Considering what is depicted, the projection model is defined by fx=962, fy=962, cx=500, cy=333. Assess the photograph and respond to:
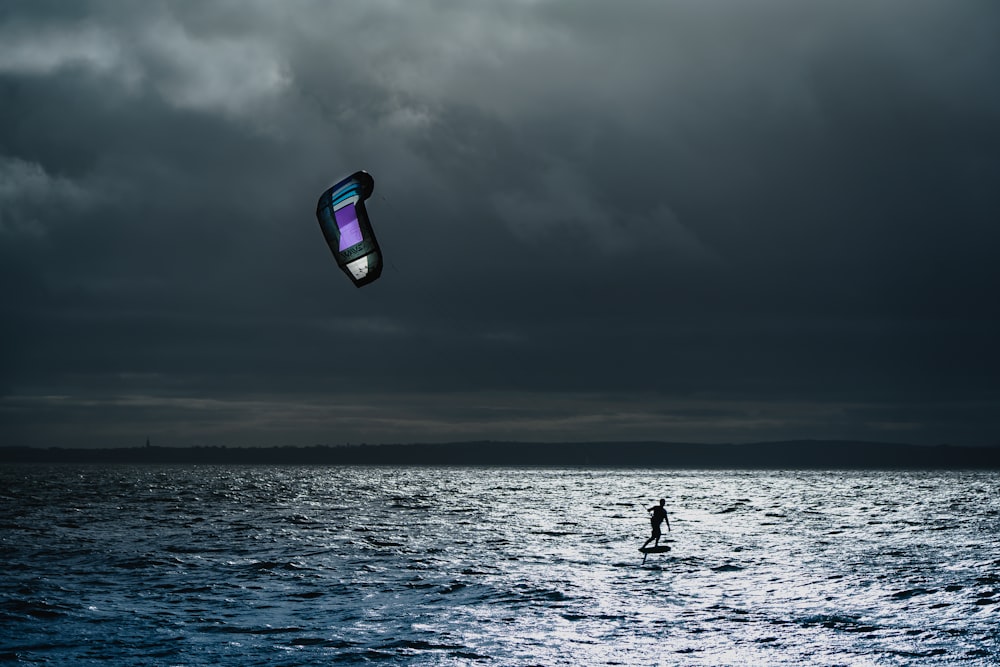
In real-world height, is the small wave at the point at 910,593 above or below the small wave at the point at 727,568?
above

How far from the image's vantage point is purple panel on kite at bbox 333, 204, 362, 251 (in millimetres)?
24109

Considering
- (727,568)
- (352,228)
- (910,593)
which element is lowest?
(727,568)

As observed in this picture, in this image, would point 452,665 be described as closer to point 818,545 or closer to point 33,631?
point 33,631

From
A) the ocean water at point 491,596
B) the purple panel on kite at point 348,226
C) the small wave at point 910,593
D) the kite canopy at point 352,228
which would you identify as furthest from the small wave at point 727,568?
the purple panel on kite at point 348,226

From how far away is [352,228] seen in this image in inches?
955

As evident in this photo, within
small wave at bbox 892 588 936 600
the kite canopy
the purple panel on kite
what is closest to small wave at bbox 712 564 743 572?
small wave at bbox 892 588 936 600

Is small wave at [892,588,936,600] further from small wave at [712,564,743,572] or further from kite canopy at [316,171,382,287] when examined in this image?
kite canopy at [316,171,382,287]

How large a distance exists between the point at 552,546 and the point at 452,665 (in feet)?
80.1

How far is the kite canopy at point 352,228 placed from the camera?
78.0 ft

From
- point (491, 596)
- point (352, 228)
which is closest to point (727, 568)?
point (491, 596)

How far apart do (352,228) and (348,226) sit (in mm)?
198

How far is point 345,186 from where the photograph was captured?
24.1 m

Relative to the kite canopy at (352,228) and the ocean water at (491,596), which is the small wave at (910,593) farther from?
the kite canopy at (352,228)

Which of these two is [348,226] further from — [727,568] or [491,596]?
[727,568]
